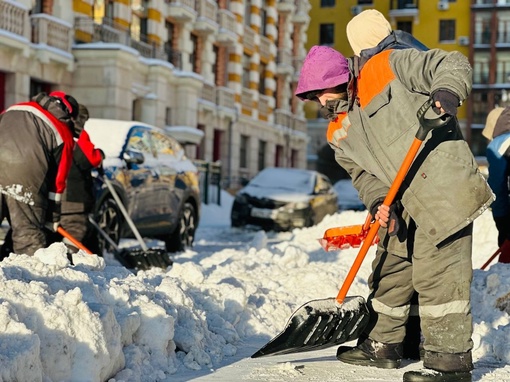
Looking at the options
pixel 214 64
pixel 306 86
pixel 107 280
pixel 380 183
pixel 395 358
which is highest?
pixel 214 64

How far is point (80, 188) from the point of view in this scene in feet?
26.7

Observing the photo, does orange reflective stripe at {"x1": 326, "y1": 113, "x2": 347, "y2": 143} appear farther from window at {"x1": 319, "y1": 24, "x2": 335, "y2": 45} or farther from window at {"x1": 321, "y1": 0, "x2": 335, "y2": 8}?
window at {"x1": 321, "y1": 0, "x2": 335, "y2": 8}

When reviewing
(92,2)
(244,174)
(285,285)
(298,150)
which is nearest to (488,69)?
(298,150)

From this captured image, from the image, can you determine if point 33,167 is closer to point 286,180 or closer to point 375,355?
point 375,355

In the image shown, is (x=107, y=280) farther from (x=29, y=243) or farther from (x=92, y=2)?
(x=92, y=2)

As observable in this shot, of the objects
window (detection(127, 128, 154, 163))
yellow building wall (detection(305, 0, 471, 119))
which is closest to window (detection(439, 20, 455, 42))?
yellow building wall (detection(305, 0, 471, 119))

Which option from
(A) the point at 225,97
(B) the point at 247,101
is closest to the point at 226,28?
(A) the point at 225,97

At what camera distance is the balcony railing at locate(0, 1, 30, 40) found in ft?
67.8

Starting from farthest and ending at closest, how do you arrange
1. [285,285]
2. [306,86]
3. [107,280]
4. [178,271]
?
[285,285] → [178,271] → [107,280] → [306,86]

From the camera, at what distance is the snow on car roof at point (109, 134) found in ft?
33.6

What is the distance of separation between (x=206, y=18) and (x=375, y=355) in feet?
94.9

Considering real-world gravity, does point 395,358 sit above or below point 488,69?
below

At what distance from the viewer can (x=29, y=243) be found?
6777mm

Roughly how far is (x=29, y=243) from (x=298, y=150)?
4128cm
